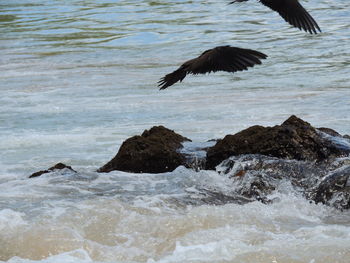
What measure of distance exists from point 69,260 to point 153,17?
17772 mm

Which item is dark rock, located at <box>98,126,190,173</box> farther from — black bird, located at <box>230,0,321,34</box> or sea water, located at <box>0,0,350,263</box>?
black bird, located at <box>230,0,321,34</box>

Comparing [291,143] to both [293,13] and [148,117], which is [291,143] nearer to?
[293,13]

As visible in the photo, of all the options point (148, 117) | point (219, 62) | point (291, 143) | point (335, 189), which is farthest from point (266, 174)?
point (148, 117)

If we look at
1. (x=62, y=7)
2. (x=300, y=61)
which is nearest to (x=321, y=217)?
(x=300, y=61)

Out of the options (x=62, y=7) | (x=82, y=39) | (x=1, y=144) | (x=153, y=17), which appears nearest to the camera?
(x=1, y=144)

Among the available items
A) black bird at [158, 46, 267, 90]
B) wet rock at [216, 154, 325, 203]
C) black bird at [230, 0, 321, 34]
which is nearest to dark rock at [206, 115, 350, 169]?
wet rock at [216, 154, 325, 203]

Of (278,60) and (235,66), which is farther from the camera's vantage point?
(278,60)

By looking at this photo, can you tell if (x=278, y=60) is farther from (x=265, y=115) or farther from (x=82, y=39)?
(x=82, y=39)

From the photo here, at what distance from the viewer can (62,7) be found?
1043 inches

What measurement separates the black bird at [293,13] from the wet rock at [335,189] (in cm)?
160

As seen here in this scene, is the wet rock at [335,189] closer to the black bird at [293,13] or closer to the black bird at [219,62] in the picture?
the black bird at [219,62]

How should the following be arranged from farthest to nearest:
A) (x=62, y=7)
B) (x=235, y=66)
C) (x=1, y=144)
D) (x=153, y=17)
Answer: (x=62, y=7) → (x=153, y=17) → (x=1, y=144) → (x=235, y=66)

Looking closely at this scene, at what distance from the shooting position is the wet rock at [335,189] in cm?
594

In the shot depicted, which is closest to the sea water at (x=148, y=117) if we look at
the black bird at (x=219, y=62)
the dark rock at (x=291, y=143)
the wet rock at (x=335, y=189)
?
the wet rock at (x=335, y=189)
